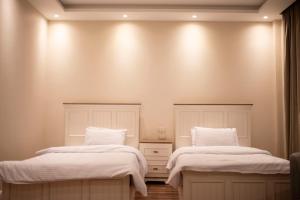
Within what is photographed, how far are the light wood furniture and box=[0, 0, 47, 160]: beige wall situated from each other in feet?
5.87

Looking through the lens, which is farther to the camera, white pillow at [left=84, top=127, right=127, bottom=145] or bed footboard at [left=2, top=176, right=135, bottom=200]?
white pillow at [left=84, top=127, right=127, bottom=145]

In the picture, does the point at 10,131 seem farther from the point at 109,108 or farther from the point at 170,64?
the point at 170,64

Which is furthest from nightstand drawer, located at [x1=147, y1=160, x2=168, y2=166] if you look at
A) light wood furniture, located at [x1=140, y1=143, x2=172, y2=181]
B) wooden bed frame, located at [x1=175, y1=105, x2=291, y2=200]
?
wooden bed frame, located at [x1=175, y1=105, x2=291, y2=200]

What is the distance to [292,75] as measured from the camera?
445 centimetres

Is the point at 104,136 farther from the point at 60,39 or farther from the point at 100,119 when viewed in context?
the point at 60,39

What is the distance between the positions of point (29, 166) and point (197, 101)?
303cm

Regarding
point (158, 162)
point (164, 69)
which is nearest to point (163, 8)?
point (164, 69)

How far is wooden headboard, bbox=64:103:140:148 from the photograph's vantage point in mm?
4910

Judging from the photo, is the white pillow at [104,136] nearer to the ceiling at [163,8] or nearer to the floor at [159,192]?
the floor at [159,192]

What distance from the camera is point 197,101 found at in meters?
5.03

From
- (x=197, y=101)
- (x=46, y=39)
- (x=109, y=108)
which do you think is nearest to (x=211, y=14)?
(x=197, y=101)

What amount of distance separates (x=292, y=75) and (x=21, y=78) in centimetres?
405

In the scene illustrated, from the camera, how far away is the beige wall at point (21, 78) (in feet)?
12.0

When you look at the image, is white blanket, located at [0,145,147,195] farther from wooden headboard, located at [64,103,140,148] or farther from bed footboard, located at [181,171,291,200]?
Result: wooden headboard, located at [64,103,140,148]
